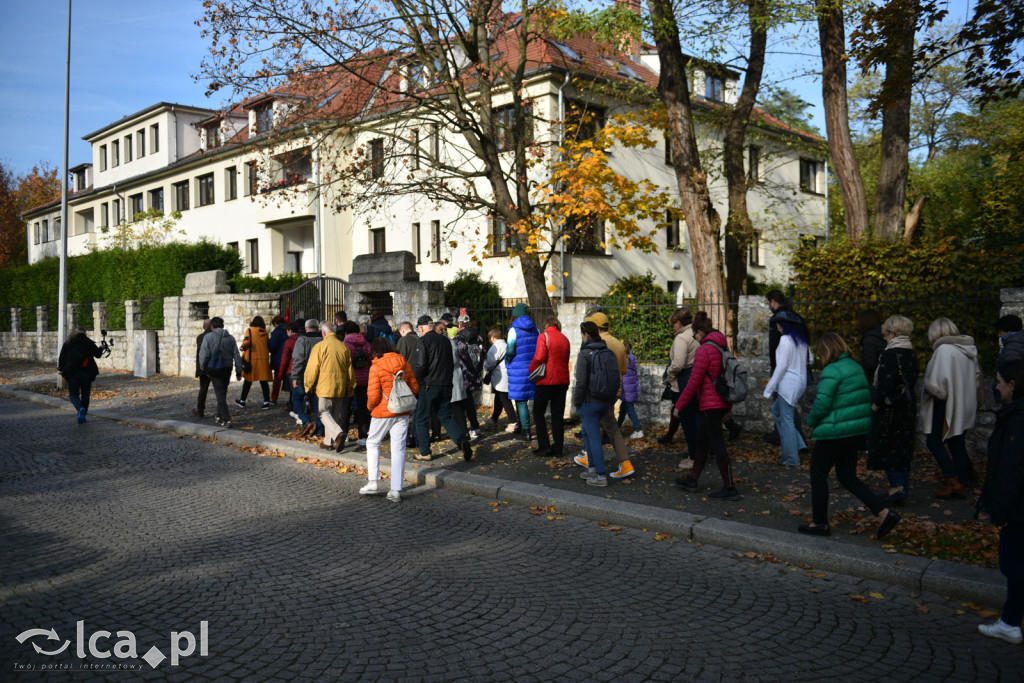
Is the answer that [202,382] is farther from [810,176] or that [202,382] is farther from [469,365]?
[810,176]

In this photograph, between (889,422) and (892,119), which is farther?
(892,119)

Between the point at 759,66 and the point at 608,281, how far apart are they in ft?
38.5

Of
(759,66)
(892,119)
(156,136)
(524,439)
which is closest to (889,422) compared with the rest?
(524,439)

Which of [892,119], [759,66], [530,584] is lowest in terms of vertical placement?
[530,584]

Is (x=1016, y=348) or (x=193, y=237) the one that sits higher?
(x=193, y=237)

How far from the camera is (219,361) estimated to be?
42.1 feet

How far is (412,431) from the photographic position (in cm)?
1101

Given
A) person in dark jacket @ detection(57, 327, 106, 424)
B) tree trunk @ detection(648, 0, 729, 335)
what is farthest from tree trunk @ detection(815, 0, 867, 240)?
person in dark jacket @ detection(57, 327, 106, 424)

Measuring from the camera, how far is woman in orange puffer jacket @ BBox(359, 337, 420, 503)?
800 centimetres

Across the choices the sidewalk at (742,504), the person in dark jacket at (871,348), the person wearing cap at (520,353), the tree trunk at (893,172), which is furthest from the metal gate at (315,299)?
the person in dark jacket at (871,348)

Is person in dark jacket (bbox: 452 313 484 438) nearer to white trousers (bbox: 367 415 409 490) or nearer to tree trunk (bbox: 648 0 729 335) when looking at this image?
white trousers (bbox: 367 415 409 490)

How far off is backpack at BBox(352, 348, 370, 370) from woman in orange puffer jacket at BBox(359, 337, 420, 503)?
266 centimetres

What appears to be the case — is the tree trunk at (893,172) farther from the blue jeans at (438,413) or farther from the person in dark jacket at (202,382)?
the person in dark jacket at (202,382)

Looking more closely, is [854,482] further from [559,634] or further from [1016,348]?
[559,634]
